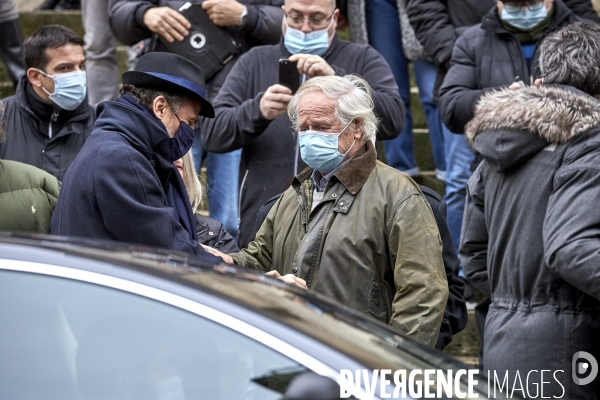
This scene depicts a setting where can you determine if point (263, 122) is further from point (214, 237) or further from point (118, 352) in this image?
point (118, 352)

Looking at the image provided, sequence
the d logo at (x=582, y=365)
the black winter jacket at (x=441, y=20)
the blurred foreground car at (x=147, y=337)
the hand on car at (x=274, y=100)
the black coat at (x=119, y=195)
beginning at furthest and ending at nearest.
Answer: the black winter jacket at (x=441, y=20) → the hand on car at (x=274, y=100) → the d logo at (x=582, y=365) → the black coat at (x=119, y=195) → the blurred foreground car at (x=147, y=337)

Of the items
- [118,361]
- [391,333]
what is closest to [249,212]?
[391,333]

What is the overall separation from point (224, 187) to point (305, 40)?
1.40 m

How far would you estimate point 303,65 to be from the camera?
17.7 feet

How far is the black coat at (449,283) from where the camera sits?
4.53m

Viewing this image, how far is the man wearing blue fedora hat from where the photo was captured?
151 inches

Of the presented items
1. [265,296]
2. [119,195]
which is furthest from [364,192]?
[265,296]

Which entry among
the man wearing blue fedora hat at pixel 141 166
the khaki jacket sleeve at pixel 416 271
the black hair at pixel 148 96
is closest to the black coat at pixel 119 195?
the man wearing blue fedora hat at pixel 141 166

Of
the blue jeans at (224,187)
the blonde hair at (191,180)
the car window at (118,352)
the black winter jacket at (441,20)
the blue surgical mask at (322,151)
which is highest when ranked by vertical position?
the car window at (118,352)

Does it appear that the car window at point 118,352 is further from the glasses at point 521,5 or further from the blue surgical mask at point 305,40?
the glasses at point 521,5

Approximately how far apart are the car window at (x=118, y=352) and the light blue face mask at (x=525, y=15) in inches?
156

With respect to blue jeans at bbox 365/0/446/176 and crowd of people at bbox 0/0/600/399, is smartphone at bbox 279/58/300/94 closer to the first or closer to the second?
crowd of people at bbox 0/0/600/399

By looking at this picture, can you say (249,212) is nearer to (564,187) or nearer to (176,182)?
(176,182)

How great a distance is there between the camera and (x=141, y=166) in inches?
153
